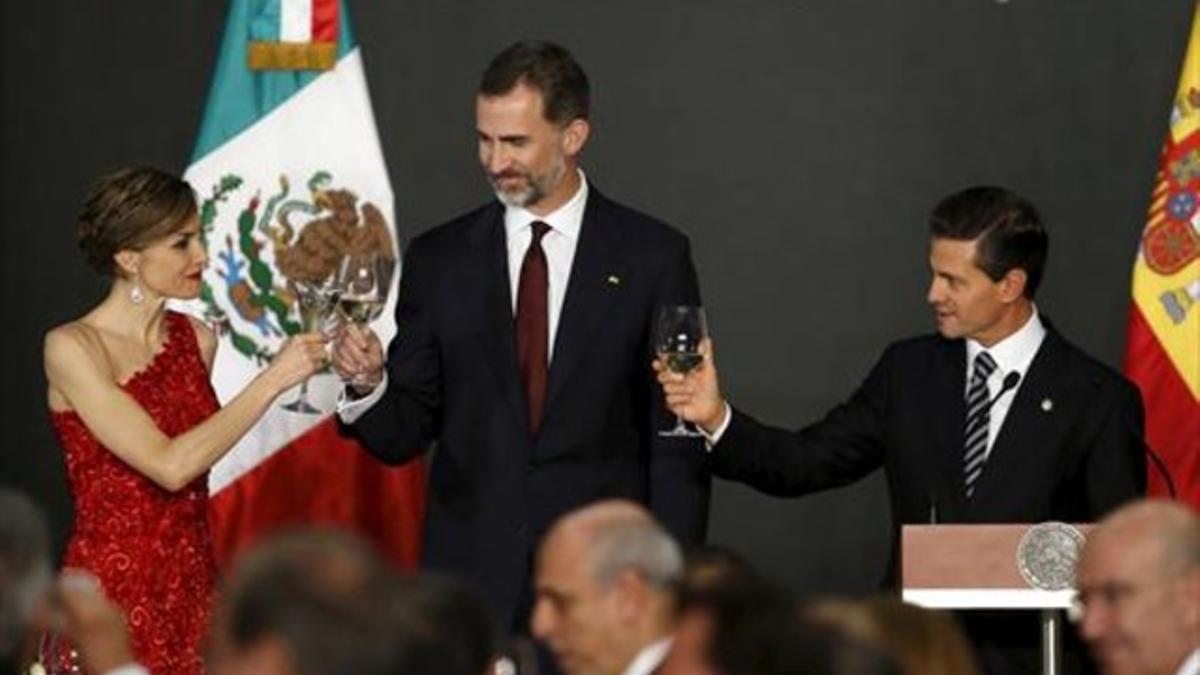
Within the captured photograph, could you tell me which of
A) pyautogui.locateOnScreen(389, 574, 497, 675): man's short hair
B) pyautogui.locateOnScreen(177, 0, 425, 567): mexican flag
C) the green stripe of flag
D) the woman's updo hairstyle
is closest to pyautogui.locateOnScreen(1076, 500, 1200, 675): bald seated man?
pyautogui.locateOnScreen(389, 574, 497, 675): man's short hair

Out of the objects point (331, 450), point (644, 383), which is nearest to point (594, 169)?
point (331, 450)

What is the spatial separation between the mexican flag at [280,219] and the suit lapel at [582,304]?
1.62 meters

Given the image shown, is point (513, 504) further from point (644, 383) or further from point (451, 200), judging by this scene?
point (451, 200)

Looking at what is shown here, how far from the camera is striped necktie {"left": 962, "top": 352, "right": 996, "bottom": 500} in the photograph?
7.47 meters

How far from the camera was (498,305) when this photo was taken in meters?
7.47

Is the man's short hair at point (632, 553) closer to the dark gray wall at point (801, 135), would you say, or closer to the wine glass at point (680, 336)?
the wine glass at point (680, 336)

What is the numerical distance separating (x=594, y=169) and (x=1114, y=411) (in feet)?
7.15

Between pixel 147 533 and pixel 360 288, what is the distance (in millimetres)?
880

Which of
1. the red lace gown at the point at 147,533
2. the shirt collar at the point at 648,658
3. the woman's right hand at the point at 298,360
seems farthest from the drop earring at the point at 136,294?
the shirt collar at the point at 648,658

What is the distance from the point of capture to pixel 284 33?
907 cm

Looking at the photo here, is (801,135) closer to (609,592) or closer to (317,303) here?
(317,303)

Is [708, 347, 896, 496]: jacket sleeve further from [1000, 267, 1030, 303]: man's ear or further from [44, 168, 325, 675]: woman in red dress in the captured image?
[44, 168, 325, 675]: woman in red dress

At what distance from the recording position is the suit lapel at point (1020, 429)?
7422 mm

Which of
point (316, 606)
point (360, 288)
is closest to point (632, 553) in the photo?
point (316, 606)
